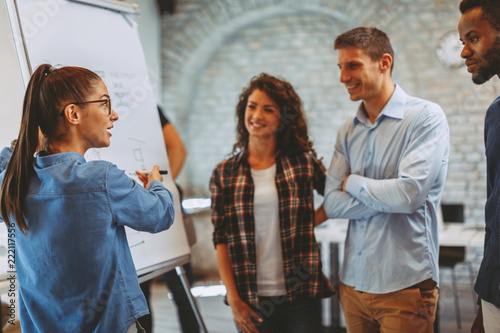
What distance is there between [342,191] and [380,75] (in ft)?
1.48

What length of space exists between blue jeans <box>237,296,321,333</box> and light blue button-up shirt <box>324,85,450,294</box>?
18 cm

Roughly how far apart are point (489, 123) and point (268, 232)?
32.8 inches

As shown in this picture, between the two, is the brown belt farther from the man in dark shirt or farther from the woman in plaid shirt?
the woman in plaid shirt

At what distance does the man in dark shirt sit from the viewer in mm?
1229

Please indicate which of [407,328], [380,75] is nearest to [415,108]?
[380,75]

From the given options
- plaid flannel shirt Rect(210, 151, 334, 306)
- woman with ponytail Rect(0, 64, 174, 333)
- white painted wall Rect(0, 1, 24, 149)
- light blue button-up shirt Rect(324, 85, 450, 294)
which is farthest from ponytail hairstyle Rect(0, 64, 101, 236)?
light blue button-up shirt Rect(324, 85, 450, 294)

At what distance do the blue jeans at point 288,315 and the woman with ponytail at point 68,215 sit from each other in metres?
0.55

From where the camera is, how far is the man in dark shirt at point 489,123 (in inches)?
48.4

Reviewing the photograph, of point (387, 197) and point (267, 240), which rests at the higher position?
point (387, 197)

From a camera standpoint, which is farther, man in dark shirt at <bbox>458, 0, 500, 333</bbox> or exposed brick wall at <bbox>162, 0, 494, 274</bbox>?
exposed brick wall at <bbox>162, 0, 494, 274</bbox>

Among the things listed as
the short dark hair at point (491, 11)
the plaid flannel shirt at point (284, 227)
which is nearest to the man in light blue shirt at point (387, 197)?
the plaid flannel shirt at point (284, 227)

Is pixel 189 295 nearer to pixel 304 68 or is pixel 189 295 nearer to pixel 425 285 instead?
pixel 425 285

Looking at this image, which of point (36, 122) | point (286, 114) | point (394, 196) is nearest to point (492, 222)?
point (394, 196)

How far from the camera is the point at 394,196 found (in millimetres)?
1444
